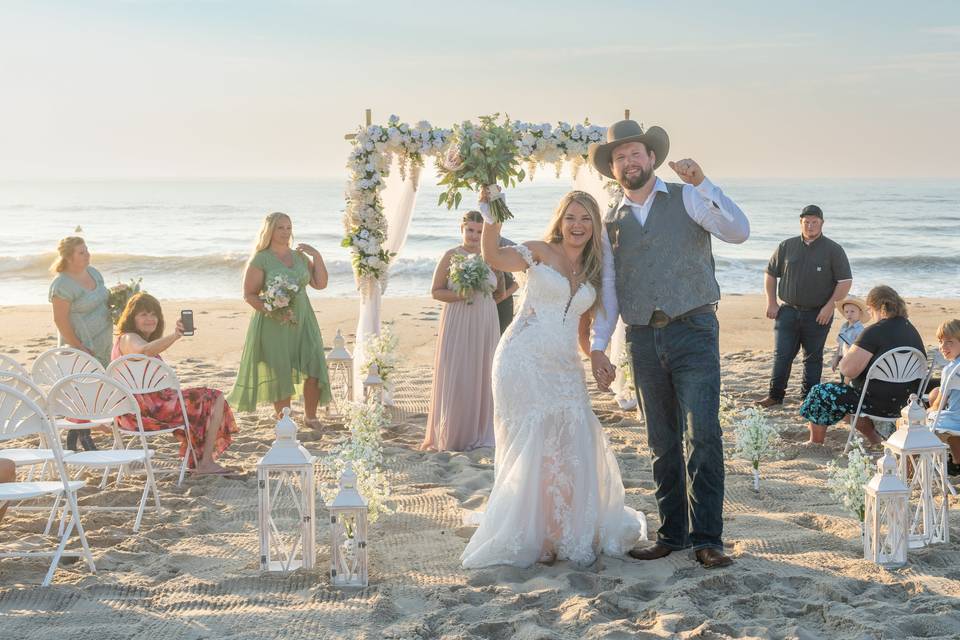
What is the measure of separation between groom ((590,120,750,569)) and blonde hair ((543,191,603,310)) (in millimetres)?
59

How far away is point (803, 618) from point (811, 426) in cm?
404

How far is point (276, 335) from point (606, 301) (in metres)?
4.42

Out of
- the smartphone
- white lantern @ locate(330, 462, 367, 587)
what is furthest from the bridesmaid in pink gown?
white lantern @ locate(330, 462, 367, 587)

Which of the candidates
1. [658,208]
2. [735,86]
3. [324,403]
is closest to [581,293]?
[658,208]

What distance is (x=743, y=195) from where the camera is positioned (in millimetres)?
64312

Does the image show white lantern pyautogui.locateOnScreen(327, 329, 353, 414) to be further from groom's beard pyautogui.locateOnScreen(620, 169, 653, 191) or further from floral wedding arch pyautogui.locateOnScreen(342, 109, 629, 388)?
groom's beard pyautogui.locateOnScreen(620, 169, 653, 191)

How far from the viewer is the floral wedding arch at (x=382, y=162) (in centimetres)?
985

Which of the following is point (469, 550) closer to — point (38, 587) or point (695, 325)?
point (695, 325)

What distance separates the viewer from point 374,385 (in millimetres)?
9359

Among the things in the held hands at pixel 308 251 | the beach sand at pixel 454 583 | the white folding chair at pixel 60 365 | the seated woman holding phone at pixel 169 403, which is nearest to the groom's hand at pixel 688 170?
the beach sand at pixel 454 583

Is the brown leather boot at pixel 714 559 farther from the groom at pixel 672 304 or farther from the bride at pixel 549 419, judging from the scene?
the bride at pixel 549 419

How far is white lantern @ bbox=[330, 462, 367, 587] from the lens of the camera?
4.86 m

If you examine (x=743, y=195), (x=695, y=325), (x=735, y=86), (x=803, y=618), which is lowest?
(x=803, y=618)

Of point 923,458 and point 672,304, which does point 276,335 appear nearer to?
point 672,304
